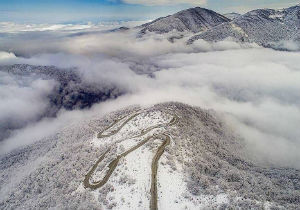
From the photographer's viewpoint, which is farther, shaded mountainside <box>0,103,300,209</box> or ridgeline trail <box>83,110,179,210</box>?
ridgeline trail <box>83,110,179,210</box>

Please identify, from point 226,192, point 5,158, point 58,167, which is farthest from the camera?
point 5,158

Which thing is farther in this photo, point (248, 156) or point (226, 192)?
point (248, 156)

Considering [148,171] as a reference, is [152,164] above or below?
above

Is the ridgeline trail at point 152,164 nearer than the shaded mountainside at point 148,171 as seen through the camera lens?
No

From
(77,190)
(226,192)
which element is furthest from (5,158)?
(226,192)

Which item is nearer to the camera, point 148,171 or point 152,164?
point 148,171

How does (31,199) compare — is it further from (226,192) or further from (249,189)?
(249,189)

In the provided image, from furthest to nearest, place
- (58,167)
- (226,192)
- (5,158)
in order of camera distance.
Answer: (5,158), (58,167), (226,192)

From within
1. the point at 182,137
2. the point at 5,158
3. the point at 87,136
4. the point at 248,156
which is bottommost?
the point at 5,158
